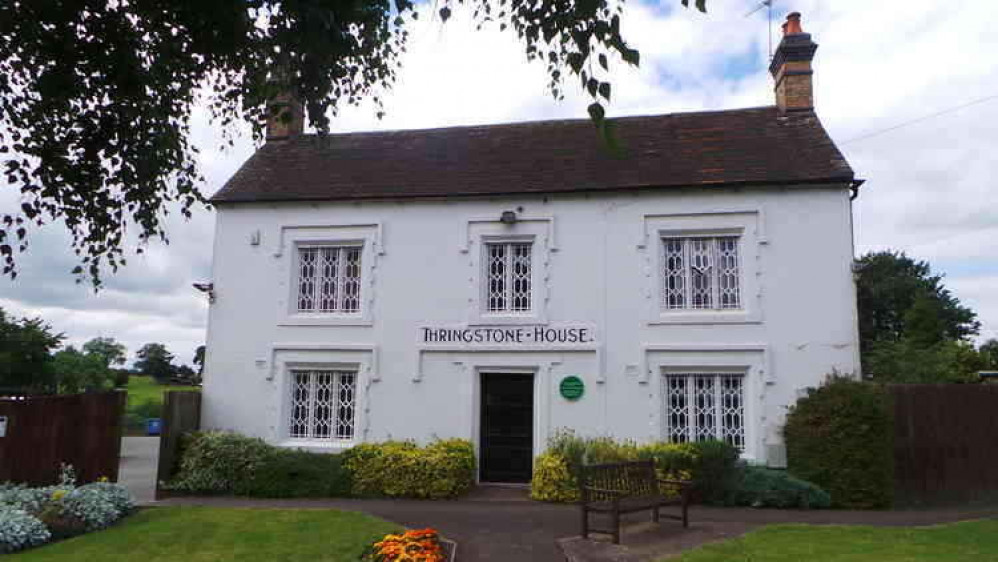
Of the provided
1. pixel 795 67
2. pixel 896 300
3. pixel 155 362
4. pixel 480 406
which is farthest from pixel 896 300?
pixel 155 362

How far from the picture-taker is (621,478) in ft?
32.2

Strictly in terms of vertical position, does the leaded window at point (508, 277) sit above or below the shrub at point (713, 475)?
above

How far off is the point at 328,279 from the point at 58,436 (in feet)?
18.6

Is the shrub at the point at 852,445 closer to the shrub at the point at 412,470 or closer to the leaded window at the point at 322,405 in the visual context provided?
the shrub at the point at 412,470

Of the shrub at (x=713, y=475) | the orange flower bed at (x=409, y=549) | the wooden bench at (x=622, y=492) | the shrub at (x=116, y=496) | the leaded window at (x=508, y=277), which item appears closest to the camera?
the orange flower bed at (x=409, y=549)

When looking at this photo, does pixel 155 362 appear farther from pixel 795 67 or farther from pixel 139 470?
pixel 795 67

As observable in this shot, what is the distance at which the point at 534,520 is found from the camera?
10531 mm

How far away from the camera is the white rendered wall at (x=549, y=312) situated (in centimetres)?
1295

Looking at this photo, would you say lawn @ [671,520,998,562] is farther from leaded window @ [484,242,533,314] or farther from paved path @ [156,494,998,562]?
leaded window @ [484,242,533,314]

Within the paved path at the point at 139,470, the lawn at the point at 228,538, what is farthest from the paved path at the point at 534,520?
the paved path at the point at 139,470

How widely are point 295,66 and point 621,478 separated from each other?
6.88 metres

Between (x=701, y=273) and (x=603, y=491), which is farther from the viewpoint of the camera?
Answer: (x=701, y=273)

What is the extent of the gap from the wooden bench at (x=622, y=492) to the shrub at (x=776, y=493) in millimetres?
1812

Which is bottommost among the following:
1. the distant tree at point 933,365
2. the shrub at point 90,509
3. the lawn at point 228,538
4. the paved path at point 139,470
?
the paved path at point 139,470
